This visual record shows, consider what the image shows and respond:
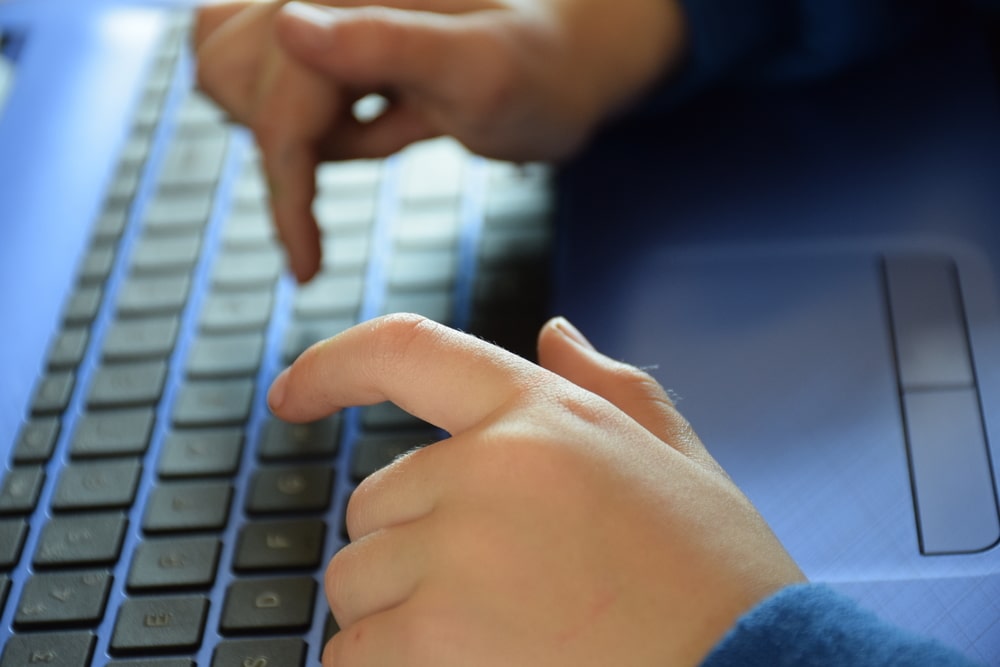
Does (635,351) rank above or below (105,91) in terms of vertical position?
below

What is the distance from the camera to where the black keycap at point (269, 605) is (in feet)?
1.37

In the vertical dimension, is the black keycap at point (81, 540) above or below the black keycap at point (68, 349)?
below

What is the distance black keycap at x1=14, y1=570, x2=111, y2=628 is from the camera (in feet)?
1.41

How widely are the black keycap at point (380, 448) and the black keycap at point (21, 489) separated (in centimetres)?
15

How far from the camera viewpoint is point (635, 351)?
0.51 metres

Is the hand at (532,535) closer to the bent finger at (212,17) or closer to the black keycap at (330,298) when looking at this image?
the black keycap at (330,298)

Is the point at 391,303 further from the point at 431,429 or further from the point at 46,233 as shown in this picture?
the point at 46,233

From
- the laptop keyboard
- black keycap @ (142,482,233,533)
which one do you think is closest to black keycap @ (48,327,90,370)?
the laptop keyboard

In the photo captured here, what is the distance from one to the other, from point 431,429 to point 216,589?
0.12 metres

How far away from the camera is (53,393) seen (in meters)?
0.52

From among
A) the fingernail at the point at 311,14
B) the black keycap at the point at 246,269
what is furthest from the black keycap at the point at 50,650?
the fingernail at the point at 311,14

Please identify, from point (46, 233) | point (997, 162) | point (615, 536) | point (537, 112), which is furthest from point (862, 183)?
point (46, 233)

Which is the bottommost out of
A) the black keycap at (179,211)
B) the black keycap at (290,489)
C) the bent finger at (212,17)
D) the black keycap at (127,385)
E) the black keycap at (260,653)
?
the black keycap at (260,653)

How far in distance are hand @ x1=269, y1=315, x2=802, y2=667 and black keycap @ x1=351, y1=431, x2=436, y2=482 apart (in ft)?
0.21
